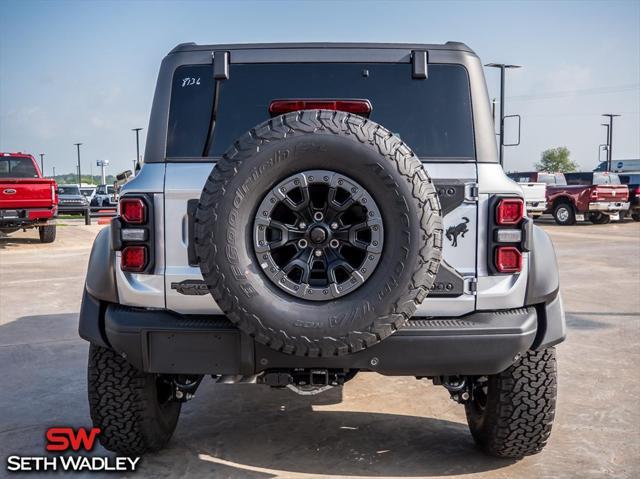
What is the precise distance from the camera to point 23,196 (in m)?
15.0

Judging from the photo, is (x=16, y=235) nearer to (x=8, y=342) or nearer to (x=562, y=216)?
(x=8, y=342)

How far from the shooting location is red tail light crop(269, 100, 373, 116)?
3008 millimetres

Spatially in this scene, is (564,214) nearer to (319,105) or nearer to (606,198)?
(606,198)

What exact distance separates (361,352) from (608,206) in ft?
71.8

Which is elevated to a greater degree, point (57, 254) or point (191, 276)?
point (191, 276)

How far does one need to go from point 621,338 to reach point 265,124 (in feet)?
15.8

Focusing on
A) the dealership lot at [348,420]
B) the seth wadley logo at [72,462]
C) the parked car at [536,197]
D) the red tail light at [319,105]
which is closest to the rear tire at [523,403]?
the dealership lot at [348,420]

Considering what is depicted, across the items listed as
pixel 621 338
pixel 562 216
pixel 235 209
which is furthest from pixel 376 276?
pixel 562 216

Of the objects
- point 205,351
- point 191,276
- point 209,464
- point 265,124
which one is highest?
point 265,124

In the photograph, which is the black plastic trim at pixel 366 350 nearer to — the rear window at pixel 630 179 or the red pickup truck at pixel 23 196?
Result: the red pickup truck at pixel 23 196

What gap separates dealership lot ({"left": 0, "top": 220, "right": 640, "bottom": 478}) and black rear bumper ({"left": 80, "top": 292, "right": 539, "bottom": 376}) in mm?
705

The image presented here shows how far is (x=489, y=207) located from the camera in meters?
3.10

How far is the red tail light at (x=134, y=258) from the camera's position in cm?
315

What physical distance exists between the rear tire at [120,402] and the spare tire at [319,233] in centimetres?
95
